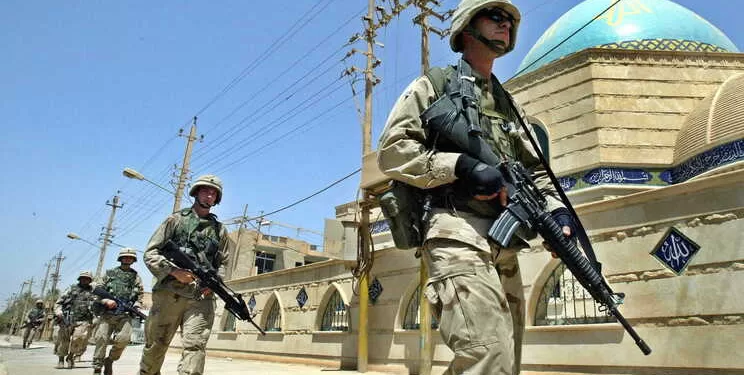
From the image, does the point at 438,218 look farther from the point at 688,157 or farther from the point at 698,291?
the point at 688,157

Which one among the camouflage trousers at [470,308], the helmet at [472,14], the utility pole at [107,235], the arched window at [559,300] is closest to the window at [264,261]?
the utility pole at [107,235]

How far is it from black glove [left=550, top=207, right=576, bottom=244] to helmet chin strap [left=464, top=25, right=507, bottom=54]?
0.84 metres

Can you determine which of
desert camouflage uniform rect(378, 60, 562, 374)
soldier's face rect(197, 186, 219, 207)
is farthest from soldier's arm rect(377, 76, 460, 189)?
soldier's face rect(197, 186, 219, 207)

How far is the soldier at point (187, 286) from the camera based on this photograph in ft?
14.6

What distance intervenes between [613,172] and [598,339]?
5.07 meters

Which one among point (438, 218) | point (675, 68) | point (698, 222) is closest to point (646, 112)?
point (675, 68)

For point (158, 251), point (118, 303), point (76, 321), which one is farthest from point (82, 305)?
point (158, 251)

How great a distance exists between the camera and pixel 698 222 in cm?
557

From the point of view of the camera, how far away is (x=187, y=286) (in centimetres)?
469

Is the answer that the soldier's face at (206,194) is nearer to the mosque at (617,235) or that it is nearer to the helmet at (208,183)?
the helmet at (208,183)

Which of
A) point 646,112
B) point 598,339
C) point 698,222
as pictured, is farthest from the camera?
point 646,112

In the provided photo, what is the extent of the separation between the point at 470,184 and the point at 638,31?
12342 mm

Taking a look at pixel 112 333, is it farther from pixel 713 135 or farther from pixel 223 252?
pixel 713 135

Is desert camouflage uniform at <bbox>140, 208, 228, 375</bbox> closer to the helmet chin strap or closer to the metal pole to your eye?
the helmet chin strap
